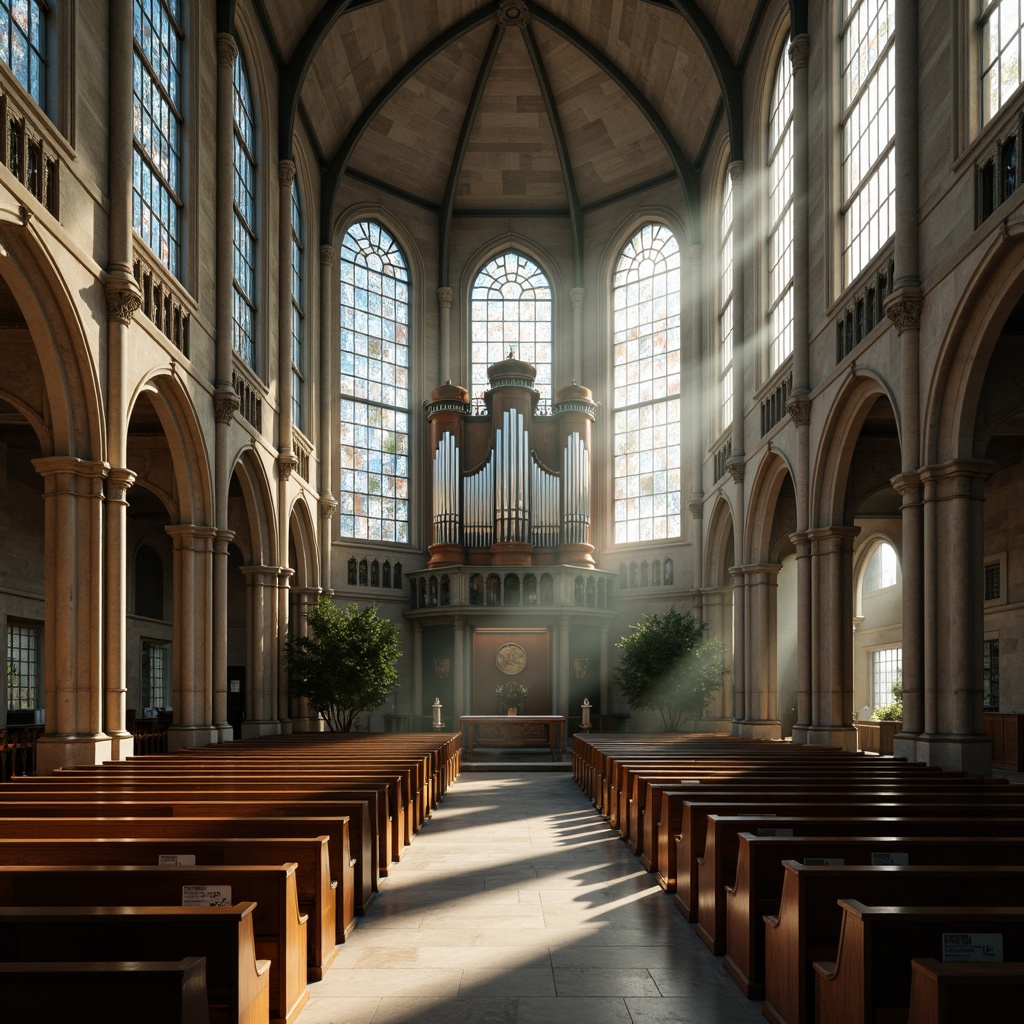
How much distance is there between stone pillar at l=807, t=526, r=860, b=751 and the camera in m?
18.6

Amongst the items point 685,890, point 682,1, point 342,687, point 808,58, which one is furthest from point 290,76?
point 685,890

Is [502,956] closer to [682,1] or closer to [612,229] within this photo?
[682,1]

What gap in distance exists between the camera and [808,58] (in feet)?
67.2

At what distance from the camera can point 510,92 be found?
33438 mm

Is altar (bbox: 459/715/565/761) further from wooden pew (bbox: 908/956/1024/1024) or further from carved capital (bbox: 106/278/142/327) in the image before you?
wooden pew (bbox: 908/956/1024/1024)

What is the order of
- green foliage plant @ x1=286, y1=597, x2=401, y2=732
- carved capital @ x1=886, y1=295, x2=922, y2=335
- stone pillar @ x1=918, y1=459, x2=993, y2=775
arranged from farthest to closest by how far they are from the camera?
1. green foliage plant @ x1=286, y1=597, x2=401, y2=732
2. carved capital @ x1=886, y1=295, x2=922, y2=335
3. stone pillar @ x1=918, y1=459, x2=993, y2=775

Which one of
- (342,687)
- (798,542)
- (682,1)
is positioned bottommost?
(342,687)

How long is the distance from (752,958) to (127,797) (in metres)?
5.17

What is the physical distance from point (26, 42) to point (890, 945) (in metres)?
13.2

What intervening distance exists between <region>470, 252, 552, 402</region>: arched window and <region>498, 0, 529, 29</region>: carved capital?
7.79 meters

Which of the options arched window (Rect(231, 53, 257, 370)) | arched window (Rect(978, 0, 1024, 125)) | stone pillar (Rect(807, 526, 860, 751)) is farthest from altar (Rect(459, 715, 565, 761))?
arched window (Rect(978, 0, 1024, 125))

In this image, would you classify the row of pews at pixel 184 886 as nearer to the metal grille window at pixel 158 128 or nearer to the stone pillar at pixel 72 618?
the stone pillar at pixel 72 618

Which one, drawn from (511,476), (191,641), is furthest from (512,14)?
(191,641)

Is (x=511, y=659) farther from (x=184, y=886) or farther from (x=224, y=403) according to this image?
(x=184, y=886)
